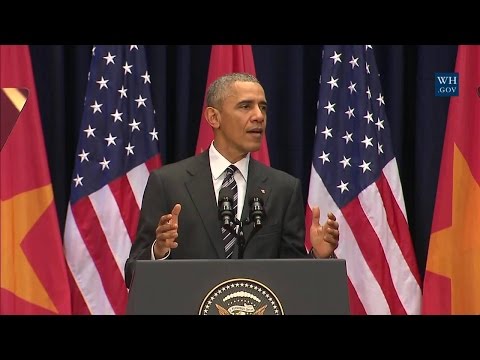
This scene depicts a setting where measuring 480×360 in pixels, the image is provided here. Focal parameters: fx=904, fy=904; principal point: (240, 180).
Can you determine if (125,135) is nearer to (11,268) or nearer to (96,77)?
(96,77)

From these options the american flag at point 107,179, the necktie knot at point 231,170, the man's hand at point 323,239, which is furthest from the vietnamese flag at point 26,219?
the man's hand at point 323,239

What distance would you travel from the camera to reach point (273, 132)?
6.00 metres

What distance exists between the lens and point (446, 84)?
5891 millimetres

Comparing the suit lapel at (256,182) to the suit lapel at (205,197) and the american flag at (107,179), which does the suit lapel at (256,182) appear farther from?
the american flag at (107,179)

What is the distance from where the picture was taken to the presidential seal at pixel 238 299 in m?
2.97

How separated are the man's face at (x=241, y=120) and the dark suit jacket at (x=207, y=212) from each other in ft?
0.40

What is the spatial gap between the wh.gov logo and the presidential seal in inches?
128

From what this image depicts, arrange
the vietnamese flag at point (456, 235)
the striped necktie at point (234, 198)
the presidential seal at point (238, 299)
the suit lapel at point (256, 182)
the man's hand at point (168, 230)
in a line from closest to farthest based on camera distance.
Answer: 1. the presidential seal at point (238, 299)
2. the man's hand at point (168, 230)
3. the striped necktie at point (234, 198)
4. the suit lapel at point (256, 182)
5. the vietnamese flag at point (456, 235)

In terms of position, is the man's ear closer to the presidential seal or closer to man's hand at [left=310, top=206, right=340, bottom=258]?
man's hand at [left=310, top=206, right=340, bottom=258]

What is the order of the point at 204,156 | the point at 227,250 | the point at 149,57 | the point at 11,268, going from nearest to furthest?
the point at 227,250 → the point at 204,156 → the point at 11,268 → the point at 149,57

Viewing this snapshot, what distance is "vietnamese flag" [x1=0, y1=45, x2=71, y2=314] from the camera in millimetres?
5520

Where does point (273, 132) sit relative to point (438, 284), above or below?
above

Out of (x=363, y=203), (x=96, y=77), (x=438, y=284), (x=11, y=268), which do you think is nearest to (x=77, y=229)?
(x=11, y=268)
